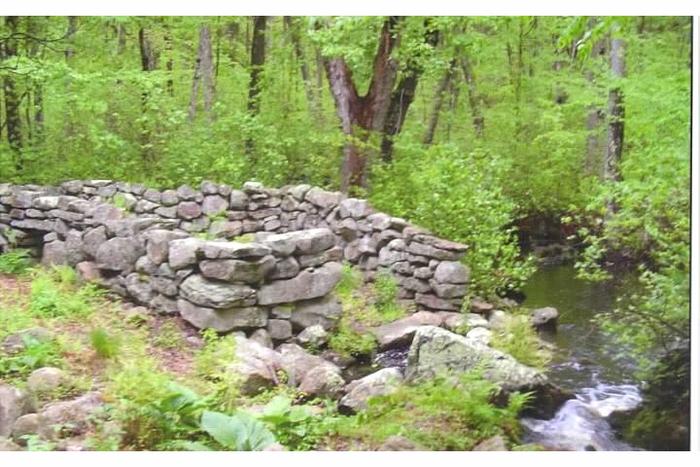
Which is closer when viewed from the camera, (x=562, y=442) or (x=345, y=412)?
(x=562, y=442)

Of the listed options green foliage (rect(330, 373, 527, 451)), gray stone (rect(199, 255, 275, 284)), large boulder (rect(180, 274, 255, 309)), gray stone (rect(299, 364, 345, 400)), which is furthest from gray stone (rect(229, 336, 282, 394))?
green foliage (rect(330, 373, 527, 451))

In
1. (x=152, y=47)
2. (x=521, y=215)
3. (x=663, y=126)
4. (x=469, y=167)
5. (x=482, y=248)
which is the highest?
(x=152, y=47)

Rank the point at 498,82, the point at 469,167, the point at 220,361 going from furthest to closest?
the point at 469,167 → the point at 498,82 → the point at 220,361

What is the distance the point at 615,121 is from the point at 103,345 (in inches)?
119

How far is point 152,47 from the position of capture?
361cm

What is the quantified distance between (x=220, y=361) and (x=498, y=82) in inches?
95.3

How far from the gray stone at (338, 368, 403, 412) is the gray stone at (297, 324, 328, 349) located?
78 centimetres

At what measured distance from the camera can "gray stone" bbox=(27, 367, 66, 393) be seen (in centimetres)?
311

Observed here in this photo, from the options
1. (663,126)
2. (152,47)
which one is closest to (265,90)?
(152,47)

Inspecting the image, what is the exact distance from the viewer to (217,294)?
3961 millimetres

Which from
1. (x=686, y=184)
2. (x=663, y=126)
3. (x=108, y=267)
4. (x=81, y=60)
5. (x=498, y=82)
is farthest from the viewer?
(x=108, y=267)

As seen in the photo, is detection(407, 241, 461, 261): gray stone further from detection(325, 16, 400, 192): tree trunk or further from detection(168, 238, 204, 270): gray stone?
detection(168, 238, 204, 270): gray stone

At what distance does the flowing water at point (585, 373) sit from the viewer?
2.89m
